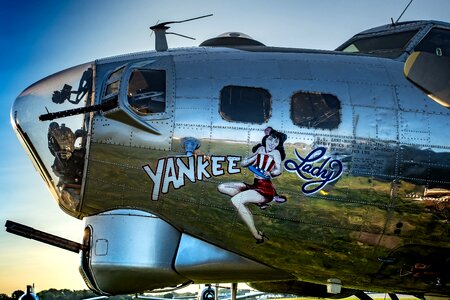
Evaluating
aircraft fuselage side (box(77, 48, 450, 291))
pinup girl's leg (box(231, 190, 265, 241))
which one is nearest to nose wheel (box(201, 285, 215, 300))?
aircraft fuselage side (box(77, 48, 450, 291))

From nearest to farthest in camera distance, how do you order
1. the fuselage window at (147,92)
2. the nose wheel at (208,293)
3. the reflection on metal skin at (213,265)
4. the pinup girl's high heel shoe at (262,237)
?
the fuselage window at (147,92) → the pinup girl's high heel shoe at (262,237) → the reflection on metal skin at (213,265) → the nose wheel at (208,293)

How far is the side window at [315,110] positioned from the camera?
8.27m

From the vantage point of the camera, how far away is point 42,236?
839 centimetres

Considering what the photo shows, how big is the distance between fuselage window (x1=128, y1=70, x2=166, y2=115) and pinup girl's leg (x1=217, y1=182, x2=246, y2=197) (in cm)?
130

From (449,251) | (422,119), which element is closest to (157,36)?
(422,119)

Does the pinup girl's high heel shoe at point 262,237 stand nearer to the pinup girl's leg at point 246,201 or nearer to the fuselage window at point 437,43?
the pinup girl's leg at point 246,201

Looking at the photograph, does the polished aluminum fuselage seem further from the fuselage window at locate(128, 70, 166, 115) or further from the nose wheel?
the nose wheel

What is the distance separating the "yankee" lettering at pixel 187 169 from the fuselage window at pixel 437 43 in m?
4.20

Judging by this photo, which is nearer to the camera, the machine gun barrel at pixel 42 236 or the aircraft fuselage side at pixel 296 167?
the aircraft fuselage side at pixel 296 167

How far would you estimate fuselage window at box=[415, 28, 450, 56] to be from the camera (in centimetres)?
1009

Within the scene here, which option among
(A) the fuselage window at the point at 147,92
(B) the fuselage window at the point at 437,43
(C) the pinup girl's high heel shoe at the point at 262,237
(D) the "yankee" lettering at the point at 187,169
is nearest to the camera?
(D) the "yankee" lettering at the point at 187,169

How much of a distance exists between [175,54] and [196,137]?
1.55 metres

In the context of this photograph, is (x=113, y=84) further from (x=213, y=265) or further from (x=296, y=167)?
(x=213, y=265)

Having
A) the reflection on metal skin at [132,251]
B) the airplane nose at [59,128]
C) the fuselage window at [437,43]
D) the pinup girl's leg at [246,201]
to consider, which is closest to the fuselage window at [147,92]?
the airplane nose at [59,128]
